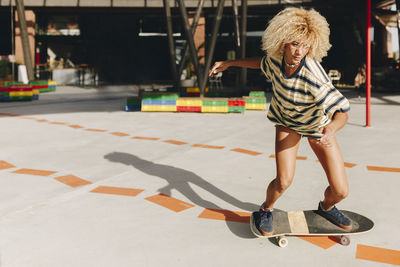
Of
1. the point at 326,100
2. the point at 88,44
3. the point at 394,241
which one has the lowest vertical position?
the point at 394,241

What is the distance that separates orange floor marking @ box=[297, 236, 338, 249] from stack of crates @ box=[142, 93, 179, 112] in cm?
877

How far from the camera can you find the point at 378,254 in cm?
265

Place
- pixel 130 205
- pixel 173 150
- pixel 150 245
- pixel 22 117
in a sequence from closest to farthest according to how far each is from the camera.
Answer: pixel 150 245 < pixel 130 205 < pixel 173 150 < pixel 22 117

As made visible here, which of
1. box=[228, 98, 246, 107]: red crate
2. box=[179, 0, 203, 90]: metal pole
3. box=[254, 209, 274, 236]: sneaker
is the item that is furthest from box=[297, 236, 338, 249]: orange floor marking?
box=[179, 0, 203, 90]: metal pole

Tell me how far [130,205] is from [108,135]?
13.1ft

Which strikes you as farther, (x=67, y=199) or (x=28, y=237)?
(x=67, y=199)

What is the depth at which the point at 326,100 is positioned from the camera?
251 centimetres

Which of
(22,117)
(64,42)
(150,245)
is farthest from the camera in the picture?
(64,42)

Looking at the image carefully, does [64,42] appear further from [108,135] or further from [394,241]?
[394,241]

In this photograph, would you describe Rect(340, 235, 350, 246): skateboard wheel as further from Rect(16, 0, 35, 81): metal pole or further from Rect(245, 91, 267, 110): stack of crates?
Rect(16, 0, 35, 81): metal pole

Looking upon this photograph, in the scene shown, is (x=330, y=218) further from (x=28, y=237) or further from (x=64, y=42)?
(x=64, y=42)

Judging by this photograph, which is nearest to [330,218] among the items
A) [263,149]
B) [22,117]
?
[263,149]

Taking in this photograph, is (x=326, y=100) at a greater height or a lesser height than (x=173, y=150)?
greater

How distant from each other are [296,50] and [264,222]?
47.6 inches
